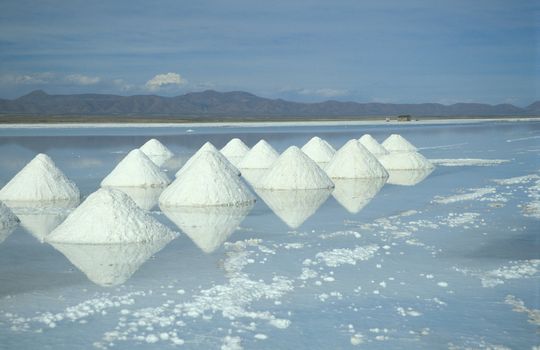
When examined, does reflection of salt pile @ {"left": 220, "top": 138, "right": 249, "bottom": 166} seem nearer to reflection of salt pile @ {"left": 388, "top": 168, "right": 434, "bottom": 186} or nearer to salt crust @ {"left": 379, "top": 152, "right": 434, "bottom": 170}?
salt crust @ {"left": 379, "top": 152, "right": 434, "bottom": 170}

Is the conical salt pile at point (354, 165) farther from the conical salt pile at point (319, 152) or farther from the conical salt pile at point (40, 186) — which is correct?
the conical salt pile at point (40, 186)

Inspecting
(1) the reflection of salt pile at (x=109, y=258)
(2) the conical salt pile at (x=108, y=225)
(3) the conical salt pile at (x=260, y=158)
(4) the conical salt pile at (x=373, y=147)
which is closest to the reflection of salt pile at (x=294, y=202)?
(2) the conical salt pile at (x=108, y=225)

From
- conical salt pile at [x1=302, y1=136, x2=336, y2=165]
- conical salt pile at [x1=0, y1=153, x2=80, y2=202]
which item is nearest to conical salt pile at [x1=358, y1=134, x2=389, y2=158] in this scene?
conical salt pile at [x1=302, y1=136, x2=336, y2=165]

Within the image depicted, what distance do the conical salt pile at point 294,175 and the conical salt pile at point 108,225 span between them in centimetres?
583

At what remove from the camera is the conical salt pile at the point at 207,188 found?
12359 millimetres

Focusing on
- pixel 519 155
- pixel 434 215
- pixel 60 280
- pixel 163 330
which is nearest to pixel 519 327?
pixel 163 330

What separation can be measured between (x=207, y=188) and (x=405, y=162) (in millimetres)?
9088

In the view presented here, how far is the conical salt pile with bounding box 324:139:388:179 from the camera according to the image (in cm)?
1731

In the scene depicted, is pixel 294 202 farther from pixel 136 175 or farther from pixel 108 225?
pixel 108 225

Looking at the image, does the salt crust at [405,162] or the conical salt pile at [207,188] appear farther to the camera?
the salt crust at [405,162]

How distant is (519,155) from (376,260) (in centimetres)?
1887

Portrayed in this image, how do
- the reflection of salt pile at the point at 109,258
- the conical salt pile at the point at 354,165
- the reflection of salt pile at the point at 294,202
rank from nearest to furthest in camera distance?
1. the reflection of salt pile at the point at 109,258
2. the reflection of salt pile at the point at 294,202
3. the conical salt pile at the point at 354,165

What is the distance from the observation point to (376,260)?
8.09 metres

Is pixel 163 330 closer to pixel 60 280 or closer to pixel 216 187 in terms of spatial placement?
pixel 60 280
